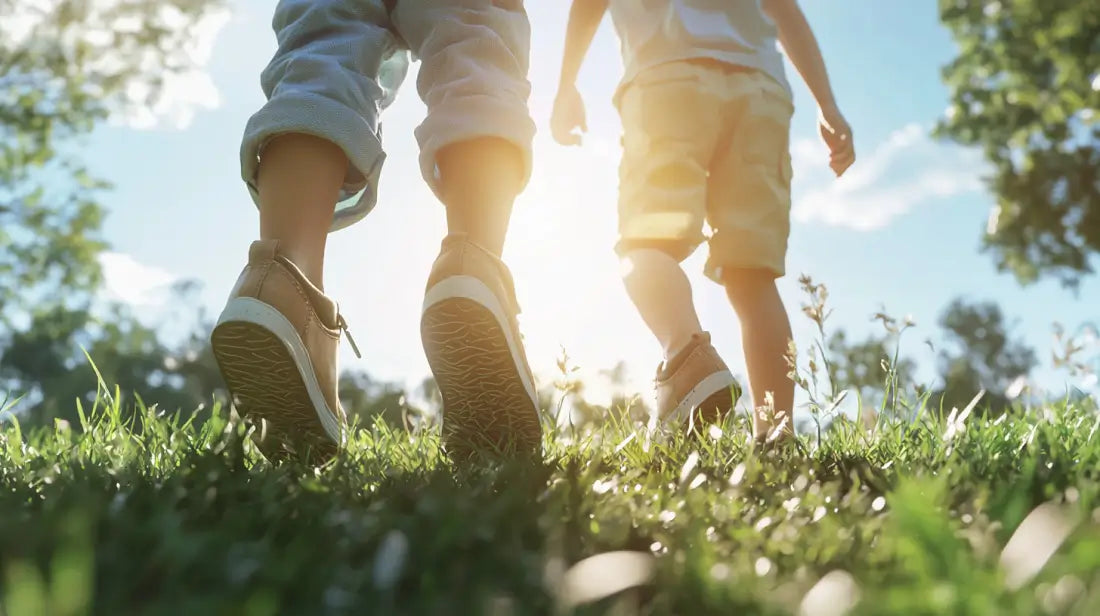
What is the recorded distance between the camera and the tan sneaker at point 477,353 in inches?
81.5

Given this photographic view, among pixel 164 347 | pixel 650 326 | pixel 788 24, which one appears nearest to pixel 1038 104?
pixel 788 24

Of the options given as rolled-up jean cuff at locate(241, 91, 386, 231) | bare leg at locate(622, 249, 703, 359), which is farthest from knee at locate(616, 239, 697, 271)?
rolled-up jean cuff at locate(241, 91, 386, 231)

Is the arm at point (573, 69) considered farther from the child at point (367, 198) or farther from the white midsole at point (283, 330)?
the white midsole at point (283, 330)

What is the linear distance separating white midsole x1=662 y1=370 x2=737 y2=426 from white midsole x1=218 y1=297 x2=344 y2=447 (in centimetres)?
115

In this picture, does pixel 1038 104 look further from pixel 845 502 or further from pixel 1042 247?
pixel 845 502

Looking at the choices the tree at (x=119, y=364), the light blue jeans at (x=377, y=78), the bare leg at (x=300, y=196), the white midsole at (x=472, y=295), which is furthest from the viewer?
the tree at (x=119, y=364)

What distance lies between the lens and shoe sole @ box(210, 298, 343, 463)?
6.44 feet

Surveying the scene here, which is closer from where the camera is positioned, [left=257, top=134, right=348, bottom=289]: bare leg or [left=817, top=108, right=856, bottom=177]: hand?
[left=257, top=134, right=348, bottom=289]: bare leg

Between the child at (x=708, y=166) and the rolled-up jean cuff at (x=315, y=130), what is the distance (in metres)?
1.20

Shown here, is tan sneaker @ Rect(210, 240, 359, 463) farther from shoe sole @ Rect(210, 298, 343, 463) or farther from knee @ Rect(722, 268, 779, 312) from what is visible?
knee @ Rect(722, 268, 779, 312)

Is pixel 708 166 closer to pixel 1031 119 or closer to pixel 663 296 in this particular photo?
pixel 663 296

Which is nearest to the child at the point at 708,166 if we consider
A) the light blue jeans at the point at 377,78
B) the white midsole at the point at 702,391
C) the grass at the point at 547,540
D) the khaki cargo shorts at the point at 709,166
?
the khaki cargo shorts at the point at 709,166

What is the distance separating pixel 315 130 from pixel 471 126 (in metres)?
0.42

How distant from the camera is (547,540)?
1133 millimetres
